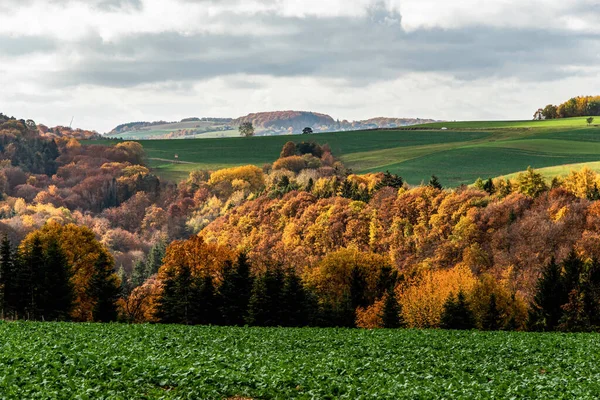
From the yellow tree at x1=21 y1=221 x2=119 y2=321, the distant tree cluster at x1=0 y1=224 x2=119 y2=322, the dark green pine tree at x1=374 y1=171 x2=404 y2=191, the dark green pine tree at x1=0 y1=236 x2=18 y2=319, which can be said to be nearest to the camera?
the distant tree cluster at x1=0 y1=224 x2=119 y2=322

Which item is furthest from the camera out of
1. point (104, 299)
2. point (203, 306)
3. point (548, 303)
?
point (548, 303)

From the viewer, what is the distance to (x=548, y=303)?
284ft

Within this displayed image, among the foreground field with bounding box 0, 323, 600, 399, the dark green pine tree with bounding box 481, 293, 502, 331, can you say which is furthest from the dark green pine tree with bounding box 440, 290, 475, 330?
the foreground field with bounding box 0, 323, 600, 399

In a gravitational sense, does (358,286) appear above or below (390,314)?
below

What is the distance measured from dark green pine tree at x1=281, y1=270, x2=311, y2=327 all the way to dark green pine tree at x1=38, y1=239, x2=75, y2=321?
25793 millimetres

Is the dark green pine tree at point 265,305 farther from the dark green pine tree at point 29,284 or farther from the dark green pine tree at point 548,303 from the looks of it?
the dark green pine tree at point 548,303

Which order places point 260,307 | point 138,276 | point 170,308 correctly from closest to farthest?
point 260,307 → point 170,308 → point 138,276

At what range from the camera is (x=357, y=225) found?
169625 mm

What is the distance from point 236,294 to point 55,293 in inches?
835

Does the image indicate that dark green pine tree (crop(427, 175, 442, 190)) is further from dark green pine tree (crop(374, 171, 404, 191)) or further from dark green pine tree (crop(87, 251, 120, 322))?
dark green pine tree (crop(87, 251, 120, 322))

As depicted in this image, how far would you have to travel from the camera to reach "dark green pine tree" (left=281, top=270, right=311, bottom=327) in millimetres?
80625

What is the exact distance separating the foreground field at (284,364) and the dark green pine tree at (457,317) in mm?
19699

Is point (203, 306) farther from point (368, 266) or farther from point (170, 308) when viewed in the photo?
point (368, 266)

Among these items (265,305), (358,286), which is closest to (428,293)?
(358,286)
